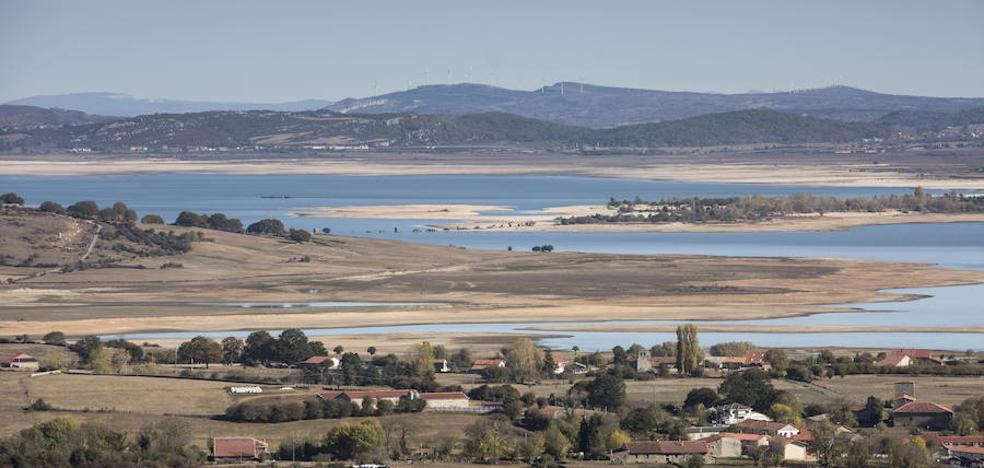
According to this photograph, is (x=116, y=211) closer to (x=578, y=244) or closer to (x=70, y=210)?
(x=70, y=210)

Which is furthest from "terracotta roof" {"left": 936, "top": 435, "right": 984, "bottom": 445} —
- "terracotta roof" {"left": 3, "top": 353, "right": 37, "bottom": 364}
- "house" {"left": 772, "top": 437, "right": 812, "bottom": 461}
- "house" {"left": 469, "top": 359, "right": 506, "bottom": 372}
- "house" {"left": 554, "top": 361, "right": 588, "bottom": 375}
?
"terracotta roof" {"left": 3, "top": 353, "right": 37, "bottom": 364}

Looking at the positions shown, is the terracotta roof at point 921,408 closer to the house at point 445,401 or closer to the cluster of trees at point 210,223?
the house at point 445,401

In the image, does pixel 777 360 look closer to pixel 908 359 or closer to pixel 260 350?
pixel 908 359

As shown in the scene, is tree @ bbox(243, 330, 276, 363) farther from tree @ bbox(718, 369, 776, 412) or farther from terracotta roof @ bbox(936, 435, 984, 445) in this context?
terracotta roof @ bbox(936, 435, 984, 445)

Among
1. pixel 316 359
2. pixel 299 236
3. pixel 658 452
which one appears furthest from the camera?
pixel 299 236

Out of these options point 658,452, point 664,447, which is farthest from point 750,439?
point 658,452

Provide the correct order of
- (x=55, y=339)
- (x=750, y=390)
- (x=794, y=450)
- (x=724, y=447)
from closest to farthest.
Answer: (x=794, y=450) → (x=724, y=447) → (x=750, y=390) → (x=55, y=339)

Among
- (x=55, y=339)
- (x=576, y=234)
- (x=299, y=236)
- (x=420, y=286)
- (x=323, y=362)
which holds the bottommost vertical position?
(x=576, y=234)
